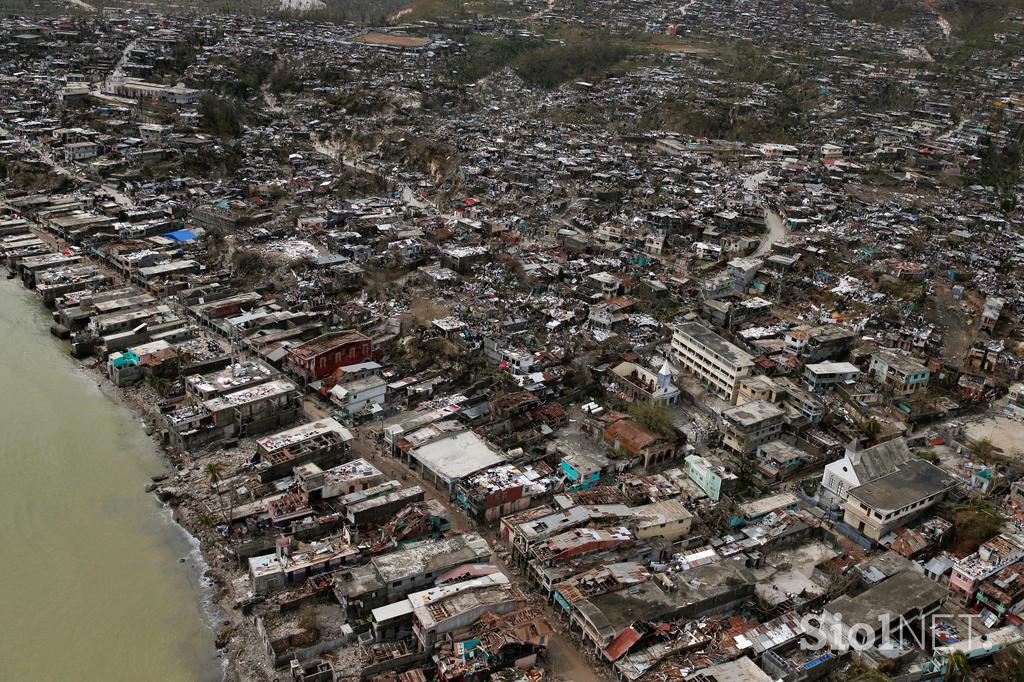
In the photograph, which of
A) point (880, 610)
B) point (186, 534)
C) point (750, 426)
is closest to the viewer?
point (880, 610)

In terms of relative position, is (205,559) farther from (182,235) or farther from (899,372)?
(899,372)

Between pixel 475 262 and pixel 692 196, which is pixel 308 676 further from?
pixel 692 196

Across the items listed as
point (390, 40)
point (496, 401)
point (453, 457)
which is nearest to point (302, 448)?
point (453, 457)

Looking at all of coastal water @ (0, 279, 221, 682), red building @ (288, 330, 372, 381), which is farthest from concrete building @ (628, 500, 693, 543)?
red building @ (288, 330, 372, 381)

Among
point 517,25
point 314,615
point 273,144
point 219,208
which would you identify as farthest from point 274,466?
point 517,25

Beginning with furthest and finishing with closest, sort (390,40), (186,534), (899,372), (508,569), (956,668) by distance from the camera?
(390,40), (899,372), (186,534), (508,569), (956,668)

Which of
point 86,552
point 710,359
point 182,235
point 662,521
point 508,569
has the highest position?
point 182,235
